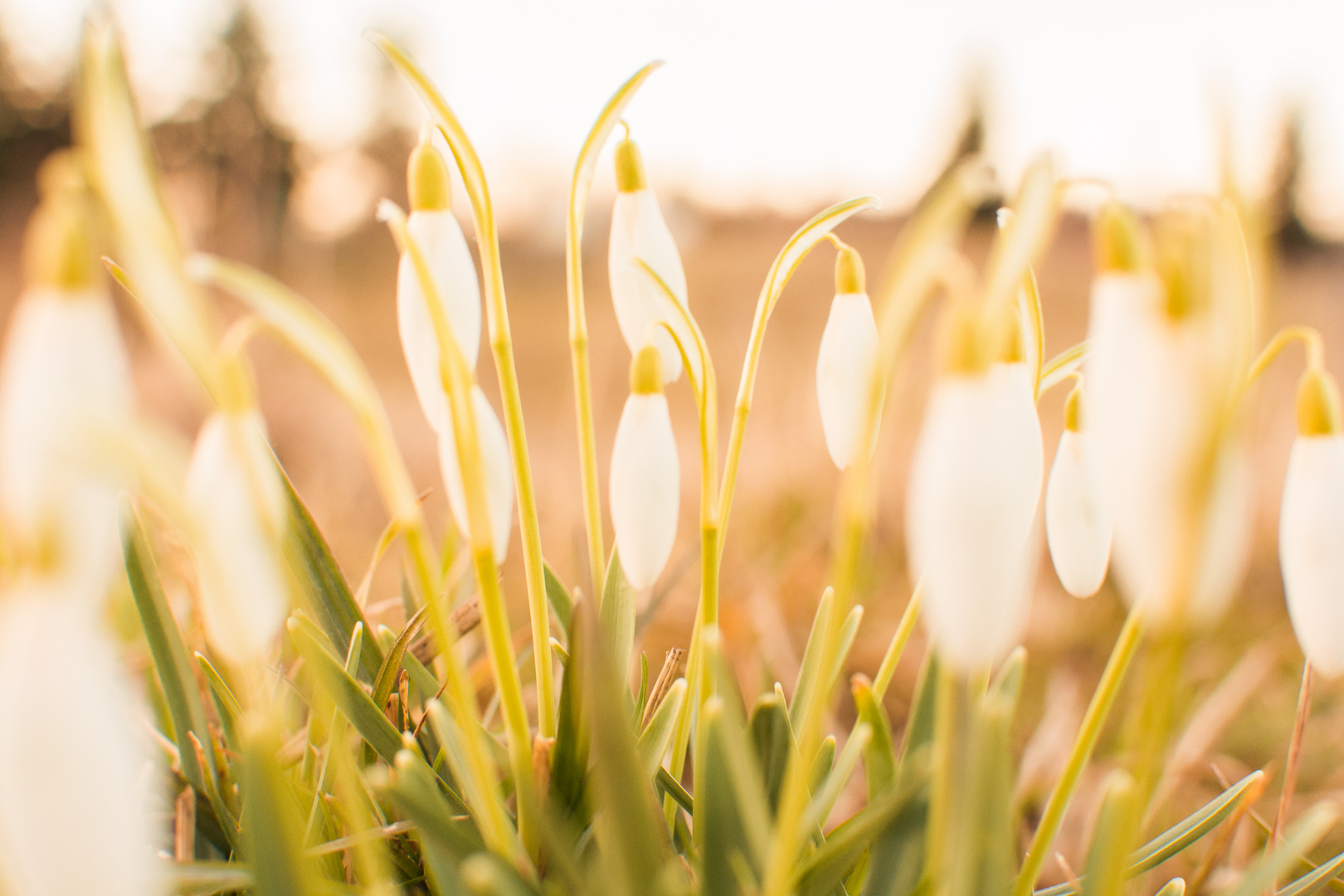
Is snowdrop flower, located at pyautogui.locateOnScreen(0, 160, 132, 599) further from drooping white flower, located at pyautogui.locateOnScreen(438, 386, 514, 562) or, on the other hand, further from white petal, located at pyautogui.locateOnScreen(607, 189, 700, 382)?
white petal, located at pyautogui.locateOnScreen(607, 189, 700, 382)

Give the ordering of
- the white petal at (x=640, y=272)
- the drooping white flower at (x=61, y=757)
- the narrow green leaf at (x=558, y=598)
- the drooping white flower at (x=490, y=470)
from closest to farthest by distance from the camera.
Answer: the drooping white flower at (x=61, y=757) < the drooping white flower at (x=490, y=470) < the white petal at (x=640, y=272) < the narrow green leaf at (x=558, y=598)

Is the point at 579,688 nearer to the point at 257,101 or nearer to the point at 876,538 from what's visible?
the point at 876,538

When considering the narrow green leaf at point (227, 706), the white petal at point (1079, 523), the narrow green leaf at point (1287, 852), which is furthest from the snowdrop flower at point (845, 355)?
the narrow green leaf at point (227, 706)

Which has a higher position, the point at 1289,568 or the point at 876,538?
the point at 1289,568

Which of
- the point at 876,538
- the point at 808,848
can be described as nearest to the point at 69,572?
the point at 808,848

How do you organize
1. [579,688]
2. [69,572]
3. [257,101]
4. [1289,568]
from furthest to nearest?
[257,101], [579,688], [1289,568], [69,572]

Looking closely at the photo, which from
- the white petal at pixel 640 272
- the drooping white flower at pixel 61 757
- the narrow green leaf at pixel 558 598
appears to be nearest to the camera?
the drooping white flower at pixel 61 757

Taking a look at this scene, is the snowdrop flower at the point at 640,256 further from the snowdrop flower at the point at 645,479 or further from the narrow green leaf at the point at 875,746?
the narrow green leaf at the point at 875,746
